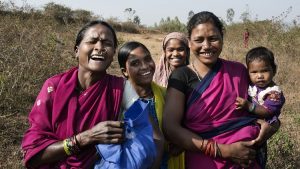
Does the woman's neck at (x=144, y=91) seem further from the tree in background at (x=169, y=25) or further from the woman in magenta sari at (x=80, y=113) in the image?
the tree in background at (x=169, y=25)

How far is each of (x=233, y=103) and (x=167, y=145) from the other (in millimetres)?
488

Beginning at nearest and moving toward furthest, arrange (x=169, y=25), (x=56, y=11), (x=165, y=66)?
(x=165, y=66) < (x=56, y=11) < (x=169, y=25)

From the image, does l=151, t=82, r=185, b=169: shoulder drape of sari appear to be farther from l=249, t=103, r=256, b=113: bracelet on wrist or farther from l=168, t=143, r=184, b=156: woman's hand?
l=249, t=103, r=256, b=113: bracelet on wrist

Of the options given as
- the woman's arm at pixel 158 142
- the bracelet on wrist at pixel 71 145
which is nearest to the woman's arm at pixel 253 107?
the woman's arm at pixel 158 142

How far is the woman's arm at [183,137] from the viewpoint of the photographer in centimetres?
230

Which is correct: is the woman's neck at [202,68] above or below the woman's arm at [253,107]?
above

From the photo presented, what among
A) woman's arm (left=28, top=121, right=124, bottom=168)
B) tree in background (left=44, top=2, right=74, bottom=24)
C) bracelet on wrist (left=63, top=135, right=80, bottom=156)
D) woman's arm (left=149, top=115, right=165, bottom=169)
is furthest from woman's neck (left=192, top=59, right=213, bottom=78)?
tree in background (left=44, top=2, right=74, bottom=24)

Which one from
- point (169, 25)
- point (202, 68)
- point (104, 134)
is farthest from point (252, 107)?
point (169, 25)

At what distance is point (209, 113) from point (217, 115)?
50 millimetres

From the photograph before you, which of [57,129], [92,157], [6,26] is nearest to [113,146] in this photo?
[92,157]

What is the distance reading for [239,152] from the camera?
231 centimetres

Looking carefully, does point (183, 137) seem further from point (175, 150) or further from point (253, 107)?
point (253, 107)

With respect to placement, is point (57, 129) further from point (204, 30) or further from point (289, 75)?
point (289, 75)

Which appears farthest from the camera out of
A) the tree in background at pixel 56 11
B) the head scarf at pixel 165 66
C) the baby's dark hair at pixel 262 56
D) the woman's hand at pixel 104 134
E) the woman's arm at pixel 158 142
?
the tree in background at pixel 56 11
